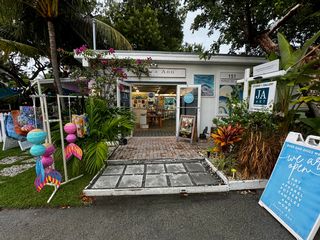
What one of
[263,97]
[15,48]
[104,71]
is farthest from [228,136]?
[15,48]

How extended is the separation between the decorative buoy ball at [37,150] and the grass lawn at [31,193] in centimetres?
87

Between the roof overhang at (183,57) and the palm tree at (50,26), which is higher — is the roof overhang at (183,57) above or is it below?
below

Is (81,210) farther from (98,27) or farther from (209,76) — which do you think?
(98,27)

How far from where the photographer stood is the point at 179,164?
4547 millimetres

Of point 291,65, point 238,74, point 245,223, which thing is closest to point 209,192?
point 245,223

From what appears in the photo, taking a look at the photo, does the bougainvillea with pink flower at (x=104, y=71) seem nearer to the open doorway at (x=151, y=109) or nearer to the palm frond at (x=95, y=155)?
the palm frond at (x=95, y=155)

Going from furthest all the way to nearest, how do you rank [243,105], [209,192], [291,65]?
[243,105], [291,65], [209,192]

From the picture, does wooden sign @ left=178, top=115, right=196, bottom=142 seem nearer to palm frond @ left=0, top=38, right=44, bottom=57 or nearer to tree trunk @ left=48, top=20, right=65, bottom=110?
tree trunk @ left=48, top=20, right=65, bottom=110

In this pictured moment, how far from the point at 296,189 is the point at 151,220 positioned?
213 centimetres

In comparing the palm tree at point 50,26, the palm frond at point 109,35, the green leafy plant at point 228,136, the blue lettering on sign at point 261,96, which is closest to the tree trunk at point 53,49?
the palm tree at point 50,26

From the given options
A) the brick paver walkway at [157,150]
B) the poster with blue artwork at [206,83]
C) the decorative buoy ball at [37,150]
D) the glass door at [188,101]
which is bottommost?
the brick paver walkway at [157,150]

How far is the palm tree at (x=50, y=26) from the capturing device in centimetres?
577

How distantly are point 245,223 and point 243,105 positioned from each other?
280 cm

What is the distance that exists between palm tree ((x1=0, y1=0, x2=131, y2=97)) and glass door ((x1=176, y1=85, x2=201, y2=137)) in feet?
13.0
